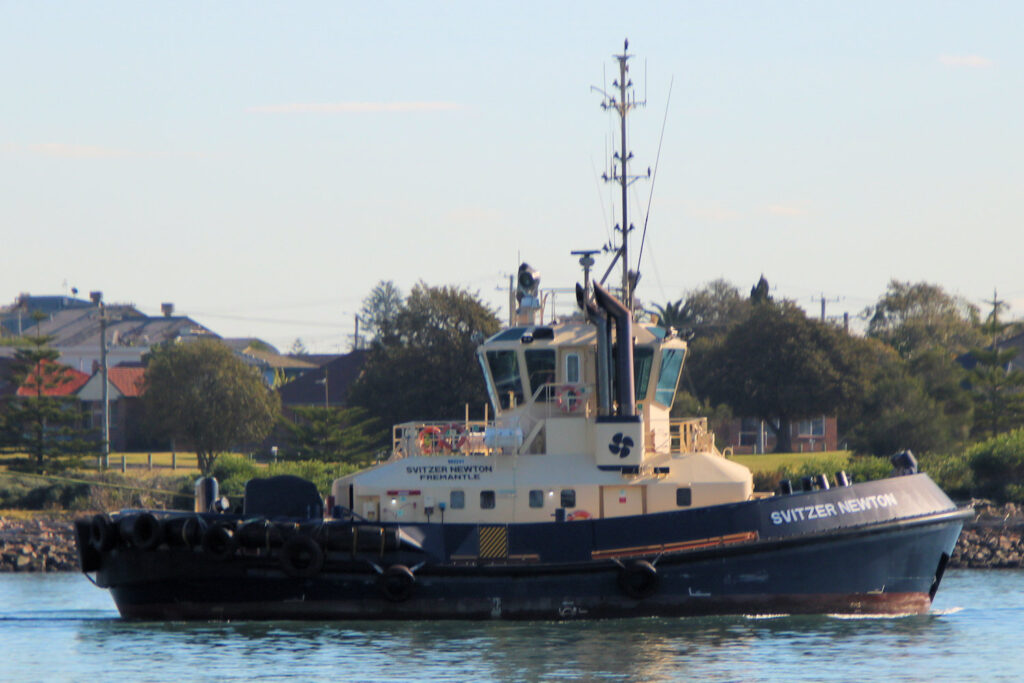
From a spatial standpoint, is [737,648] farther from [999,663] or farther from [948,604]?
[948,604]

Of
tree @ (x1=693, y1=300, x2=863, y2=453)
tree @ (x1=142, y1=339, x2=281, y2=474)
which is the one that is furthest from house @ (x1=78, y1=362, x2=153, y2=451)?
tree @ (x1=693, y1=300, x2=863, y2=453)

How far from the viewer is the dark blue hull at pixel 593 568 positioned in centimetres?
1938

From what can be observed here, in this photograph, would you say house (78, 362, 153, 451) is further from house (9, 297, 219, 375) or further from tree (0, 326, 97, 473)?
house (9, 297, 219, 375)

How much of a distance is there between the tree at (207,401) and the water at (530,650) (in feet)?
101

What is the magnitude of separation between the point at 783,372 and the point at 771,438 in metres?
7.86

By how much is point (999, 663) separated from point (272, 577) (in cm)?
846

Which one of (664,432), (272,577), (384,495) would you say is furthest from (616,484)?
(272,577)

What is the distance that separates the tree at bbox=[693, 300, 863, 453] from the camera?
2003 inches

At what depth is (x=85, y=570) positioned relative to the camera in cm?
2095

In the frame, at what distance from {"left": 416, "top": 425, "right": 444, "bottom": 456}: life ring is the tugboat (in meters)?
0.02

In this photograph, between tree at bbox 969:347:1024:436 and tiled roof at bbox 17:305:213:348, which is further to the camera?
tiled roof at bbox 17:305:213:348

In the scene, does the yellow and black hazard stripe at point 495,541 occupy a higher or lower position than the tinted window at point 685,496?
lower

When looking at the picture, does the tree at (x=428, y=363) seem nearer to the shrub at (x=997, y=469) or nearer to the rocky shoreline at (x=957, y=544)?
the rocky shoreline at (x=957, y=544)

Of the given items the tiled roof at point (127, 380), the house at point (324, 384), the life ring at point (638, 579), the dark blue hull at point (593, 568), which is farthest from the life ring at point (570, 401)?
the house at point (324, 384)
